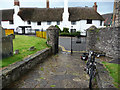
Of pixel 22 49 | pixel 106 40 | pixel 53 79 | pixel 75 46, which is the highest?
pixel 106 40

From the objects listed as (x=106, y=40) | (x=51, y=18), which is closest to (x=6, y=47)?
(x=106, y=40)

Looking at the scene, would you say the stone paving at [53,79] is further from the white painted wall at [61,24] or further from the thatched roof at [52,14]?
the thatched roof at [52,14]

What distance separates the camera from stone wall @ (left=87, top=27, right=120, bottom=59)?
7.65 metres

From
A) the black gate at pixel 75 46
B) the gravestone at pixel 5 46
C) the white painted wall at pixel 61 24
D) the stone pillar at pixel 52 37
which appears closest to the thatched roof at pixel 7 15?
the white painted wall at pixel 61 24

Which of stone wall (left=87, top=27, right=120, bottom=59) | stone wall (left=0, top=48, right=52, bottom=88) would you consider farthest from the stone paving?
stone wall (left=87, top=27, right=120, bottom=59)

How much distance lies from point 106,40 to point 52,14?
23.8 metres

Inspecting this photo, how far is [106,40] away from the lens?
8531 mm

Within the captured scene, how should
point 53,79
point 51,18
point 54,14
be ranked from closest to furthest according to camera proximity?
point 53,79 < point 51,18 < point 54,14

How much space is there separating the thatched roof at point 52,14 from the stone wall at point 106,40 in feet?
63.5

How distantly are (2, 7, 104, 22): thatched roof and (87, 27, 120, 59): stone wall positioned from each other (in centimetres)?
1936

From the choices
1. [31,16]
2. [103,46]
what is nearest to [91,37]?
[103,46]

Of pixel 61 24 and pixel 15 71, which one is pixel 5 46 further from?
pixel 61 24

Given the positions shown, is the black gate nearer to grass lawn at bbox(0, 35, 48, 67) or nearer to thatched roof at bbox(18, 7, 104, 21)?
grass lawn at bbox(0, 35, 48, 67)

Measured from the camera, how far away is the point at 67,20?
28641 millimetres
